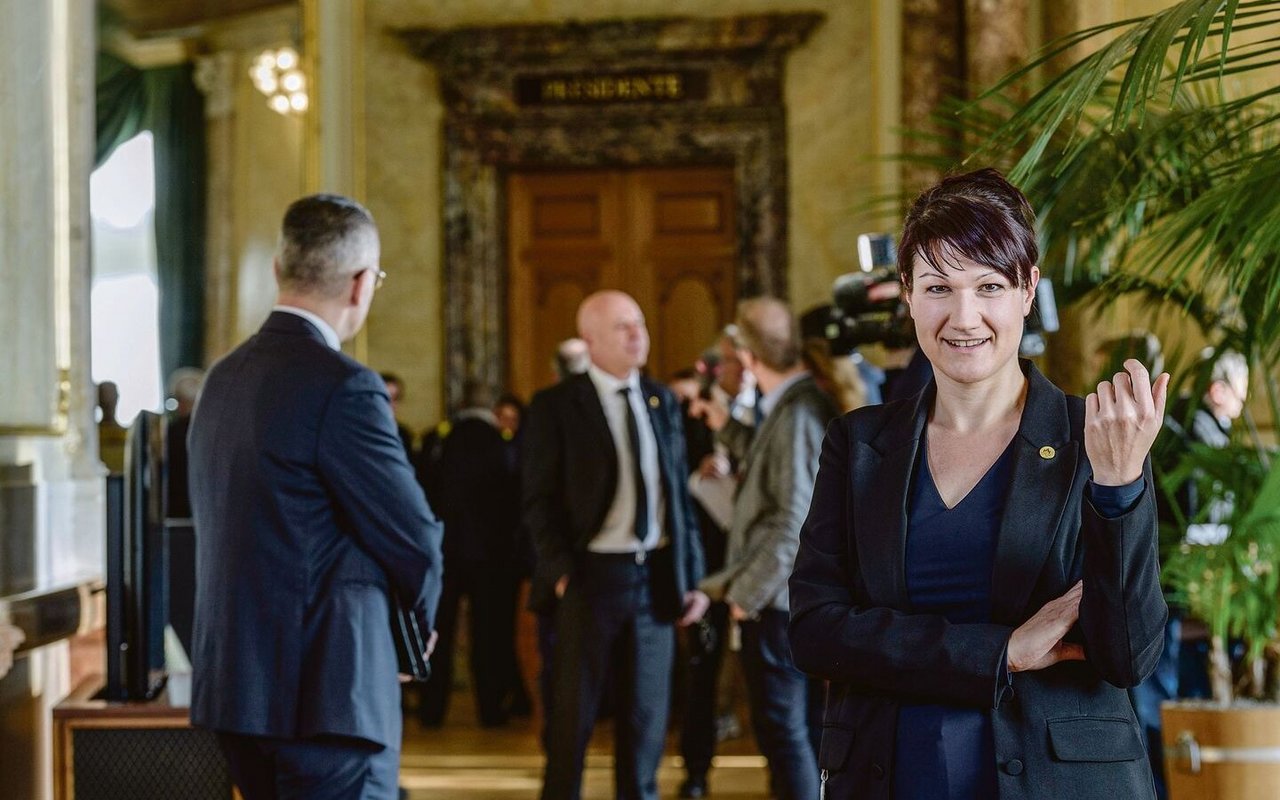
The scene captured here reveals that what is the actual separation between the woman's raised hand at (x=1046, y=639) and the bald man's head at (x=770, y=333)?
263cm

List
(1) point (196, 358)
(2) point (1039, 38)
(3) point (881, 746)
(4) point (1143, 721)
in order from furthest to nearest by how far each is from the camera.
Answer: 1. (2) point (1039, 38)
2. (1) point (196, 358)
3. (4) point (1143, 721)
4. (3) point (881, 746)

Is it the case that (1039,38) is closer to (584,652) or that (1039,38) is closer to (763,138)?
(763,138)

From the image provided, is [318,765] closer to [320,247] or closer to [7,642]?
[7,642]

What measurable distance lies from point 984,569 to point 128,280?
18.8 ft

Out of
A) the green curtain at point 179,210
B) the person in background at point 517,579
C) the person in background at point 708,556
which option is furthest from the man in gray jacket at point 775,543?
the green curtain at point 179,210

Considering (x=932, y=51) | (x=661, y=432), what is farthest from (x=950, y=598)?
(x=932, y=51)

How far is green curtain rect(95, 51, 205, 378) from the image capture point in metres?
6.90

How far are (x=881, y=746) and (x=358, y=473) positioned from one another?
1.13m

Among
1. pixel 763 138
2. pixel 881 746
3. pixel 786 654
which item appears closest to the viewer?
pixel 881 746

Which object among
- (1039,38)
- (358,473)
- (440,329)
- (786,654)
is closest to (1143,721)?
(786,654)

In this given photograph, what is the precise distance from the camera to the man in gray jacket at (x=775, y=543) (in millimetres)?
4168

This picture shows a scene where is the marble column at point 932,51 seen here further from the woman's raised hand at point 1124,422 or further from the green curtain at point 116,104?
the woman's raised hand at point 1124,422

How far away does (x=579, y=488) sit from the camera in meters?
4.56

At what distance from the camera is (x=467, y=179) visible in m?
9.17
